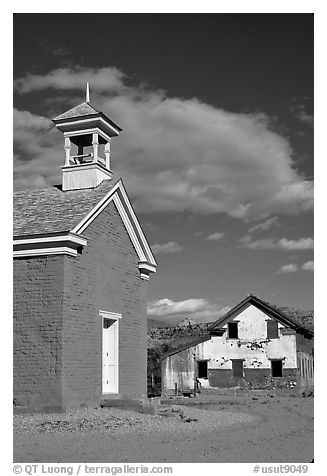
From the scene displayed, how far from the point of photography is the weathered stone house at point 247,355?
36312 millimetres

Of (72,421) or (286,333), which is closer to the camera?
(72,421)

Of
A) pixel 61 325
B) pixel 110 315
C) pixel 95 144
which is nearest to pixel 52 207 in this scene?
pixel 95 144

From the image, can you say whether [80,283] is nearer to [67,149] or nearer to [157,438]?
[67,149]

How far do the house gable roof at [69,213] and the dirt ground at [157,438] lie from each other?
4.66 m

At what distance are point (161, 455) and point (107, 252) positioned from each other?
9708 mm

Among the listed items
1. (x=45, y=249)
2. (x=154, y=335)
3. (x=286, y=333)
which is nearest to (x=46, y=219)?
(x=45, y=249)

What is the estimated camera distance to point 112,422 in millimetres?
14727

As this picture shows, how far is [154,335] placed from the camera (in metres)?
55.8

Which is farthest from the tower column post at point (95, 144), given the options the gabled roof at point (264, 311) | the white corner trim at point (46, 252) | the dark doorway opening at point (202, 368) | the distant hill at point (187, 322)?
the distant hill at point (187, 322)

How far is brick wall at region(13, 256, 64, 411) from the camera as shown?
16.5 m

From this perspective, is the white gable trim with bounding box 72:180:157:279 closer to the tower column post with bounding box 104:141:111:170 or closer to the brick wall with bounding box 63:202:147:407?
the brick wall with bounding box 63:202:147:407

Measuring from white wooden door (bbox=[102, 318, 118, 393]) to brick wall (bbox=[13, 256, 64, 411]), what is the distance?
3.17 metres

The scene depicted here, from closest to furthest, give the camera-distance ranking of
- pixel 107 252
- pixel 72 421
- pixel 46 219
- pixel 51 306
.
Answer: pixel 72 421
pixel 51 306
pixel 46 219
pixel 107 252
